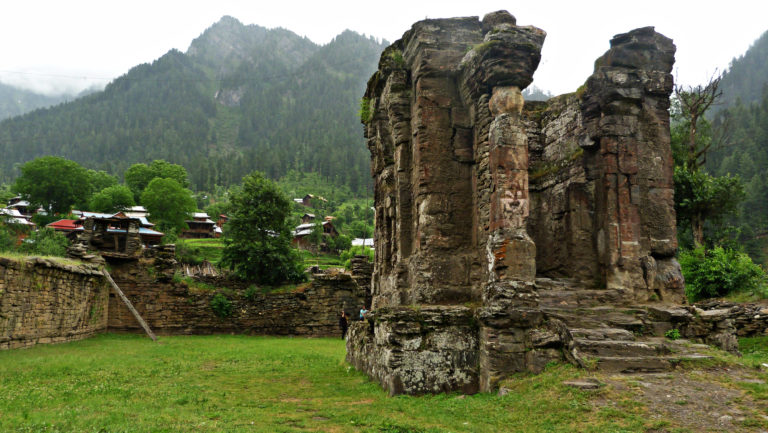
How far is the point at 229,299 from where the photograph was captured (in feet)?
78.2

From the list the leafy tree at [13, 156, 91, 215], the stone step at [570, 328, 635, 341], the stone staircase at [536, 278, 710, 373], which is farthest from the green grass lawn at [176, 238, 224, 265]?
the stone step at [570, 328, 635, 341]

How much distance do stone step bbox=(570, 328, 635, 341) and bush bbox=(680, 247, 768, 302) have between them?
38.7 feet

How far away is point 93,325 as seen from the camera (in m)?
20.0

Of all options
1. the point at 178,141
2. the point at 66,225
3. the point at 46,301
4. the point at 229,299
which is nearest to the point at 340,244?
the point at 66,225

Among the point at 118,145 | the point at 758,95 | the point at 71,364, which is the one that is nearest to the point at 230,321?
the point at 71,364

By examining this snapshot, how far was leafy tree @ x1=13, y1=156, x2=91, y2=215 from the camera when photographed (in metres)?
63.1

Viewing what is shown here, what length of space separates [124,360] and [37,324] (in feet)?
13.5

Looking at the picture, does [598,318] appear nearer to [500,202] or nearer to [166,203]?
[500,202]

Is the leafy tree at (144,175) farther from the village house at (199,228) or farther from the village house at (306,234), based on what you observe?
the village house at (306,234)

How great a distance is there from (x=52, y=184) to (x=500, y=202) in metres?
69.6

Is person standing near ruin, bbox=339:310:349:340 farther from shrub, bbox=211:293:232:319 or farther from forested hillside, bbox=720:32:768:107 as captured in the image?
forested hillside, bbox=720:32:768:107

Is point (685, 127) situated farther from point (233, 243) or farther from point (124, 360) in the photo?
point (124, 360)

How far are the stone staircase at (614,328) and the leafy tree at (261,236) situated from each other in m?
18.7

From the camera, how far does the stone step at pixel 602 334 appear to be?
28.4 feet
